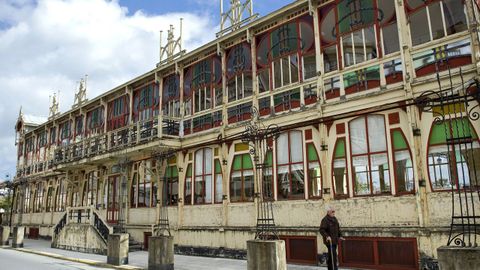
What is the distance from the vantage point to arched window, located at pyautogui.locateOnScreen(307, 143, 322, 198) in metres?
13.5

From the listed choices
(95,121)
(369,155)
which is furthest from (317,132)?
(95,121)

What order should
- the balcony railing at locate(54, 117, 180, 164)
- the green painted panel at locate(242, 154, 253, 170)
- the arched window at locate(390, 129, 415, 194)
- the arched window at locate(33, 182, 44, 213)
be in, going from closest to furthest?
the arched window at locate(390, 129, 415, 194) → the green painted panel at locate(242, 154, 253, 170) → the balcony railing at locate(54, 117, 180, 164) → the arched window at locate(33, 182, 44, 213)

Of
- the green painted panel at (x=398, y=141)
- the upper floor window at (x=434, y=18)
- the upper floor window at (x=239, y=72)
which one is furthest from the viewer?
the upper floor window at (x=239, y=72)

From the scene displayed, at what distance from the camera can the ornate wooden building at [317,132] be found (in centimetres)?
1106

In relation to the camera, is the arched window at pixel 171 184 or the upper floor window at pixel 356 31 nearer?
the upper floor window at pixel 356 31

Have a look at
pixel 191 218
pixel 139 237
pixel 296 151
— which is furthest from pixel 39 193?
pixel 296 151

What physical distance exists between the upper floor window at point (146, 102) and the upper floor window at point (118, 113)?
0.97 metres

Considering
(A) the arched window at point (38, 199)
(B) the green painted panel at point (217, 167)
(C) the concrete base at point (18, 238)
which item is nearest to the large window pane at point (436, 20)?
(B) the green painted panel at point (217, 167)

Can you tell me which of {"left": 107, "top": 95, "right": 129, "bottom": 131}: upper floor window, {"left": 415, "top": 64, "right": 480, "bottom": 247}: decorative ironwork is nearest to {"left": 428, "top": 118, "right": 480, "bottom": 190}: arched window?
{"left": 415, "top": 64, "right": 480, "bottom": 247}: decorative ironwork

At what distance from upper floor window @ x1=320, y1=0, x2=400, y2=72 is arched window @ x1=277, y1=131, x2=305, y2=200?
9.22 ft

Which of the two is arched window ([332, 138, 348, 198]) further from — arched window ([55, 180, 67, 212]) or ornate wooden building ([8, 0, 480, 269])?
arched window ([55, 180, 67, 212])

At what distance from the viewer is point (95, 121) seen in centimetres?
2686

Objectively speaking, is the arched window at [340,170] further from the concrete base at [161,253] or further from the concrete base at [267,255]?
the concrete base at [161,253]

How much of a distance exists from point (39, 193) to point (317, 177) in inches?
1078
